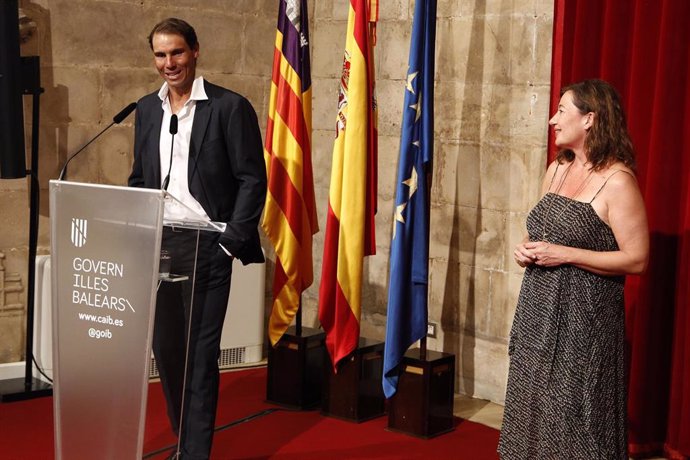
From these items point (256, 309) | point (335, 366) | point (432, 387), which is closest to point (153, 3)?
point (256, 309)

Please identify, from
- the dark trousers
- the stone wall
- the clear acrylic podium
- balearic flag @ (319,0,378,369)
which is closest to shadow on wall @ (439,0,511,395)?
the stone wall

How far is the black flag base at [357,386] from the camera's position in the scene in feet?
16.5

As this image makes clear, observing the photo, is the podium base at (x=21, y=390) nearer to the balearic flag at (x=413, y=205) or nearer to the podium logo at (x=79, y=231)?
the balearic flag at (x=413, y=205)

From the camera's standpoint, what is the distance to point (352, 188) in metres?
4.93

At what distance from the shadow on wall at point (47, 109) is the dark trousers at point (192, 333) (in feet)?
6.89

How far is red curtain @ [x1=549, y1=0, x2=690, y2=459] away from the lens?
4.31 m

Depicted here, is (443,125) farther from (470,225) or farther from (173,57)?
(173,57)

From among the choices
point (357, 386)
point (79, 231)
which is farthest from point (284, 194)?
point (79, 231)

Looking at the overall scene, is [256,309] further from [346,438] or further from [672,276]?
[672,276]

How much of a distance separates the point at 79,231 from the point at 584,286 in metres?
1.67

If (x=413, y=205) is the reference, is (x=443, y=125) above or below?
above

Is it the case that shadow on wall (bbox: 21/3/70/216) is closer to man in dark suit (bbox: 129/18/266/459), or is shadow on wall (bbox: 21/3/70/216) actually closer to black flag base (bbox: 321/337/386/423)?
man in dark suit (bbox: 129/18/266/459)

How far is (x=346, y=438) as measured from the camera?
4773mm

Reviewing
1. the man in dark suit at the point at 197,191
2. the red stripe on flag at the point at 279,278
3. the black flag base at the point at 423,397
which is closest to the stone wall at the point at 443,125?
the black flag base at the point at 423,397
